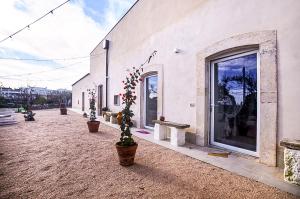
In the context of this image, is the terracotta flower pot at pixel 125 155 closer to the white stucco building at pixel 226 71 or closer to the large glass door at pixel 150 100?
the white stucco building at pixel 226 71

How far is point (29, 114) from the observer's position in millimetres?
9836

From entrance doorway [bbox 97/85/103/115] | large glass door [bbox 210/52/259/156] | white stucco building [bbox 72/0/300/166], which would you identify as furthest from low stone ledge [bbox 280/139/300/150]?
entrance doorway [bbox 97/85/103/115]

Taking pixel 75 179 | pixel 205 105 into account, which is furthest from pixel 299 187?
pixel 75 179

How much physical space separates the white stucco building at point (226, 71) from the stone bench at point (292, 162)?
447 millimetres

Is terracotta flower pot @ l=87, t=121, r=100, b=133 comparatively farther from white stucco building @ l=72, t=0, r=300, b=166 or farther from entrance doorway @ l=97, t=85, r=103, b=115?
entrance doorway @ l=97, t=85, r=103, b=115

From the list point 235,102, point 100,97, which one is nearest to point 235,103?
point 235,102

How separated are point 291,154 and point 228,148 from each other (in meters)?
1.57

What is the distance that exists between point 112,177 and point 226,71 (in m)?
3.23

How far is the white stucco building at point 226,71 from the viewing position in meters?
2.94

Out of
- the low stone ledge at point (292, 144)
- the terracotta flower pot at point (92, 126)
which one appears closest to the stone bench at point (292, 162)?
the low stone ledge at point (292, 144)

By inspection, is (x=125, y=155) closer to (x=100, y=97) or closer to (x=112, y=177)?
(x=112, y=177)

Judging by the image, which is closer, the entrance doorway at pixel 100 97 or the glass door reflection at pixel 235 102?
the glass door reflection at pixel 235 102

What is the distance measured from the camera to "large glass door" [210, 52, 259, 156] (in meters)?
3.60

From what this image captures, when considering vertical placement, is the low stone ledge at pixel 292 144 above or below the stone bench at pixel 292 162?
above
